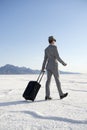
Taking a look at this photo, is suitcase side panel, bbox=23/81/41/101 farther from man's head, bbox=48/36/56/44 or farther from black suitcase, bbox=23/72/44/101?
man's head, bbox=48/36/56/44

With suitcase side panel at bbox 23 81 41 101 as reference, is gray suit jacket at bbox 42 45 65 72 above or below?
above

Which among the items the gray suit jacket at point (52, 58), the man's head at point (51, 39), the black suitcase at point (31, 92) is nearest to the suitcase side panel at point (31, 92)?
the black suitcase at point (31, 92)

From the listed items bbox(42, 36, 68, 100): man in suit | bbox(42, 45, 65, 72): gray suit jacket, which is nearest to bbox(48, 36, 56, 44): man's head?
bbox(42, 36, 68, 100): man in suit

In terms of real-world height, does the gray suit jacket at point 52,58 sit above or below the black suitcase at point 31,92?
above

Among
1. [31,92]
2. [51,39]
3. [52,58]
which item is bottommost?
[31,92]

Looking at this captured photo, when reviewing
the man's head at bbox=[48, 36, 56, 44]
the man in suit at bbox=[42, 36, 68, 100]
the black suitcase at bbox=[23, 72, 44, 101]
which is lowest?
the black suitcase at bbox=[23, 72, 44, 101]

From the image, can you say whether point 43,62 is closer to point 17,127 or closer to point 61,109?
point 61,109

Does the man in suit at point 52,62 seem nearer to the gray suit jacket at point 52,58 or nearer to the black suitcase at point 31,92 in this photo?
the gray suit jacket at point 52,58

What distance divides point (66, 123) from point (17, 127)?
0.90 meters

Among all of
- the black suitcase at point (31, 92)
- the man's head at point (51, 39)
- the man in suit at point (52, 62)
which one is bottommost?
the black suitcase at point (31, 92)

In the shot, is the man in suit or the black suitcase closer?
the black suitcase

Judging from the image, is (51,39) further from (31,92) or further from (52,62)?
(31,92)

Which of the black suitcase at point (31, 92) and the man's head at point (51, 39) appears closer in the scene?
the black suitcase at point (31, 92)

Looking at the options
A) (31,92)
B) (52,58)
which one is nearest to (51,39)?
(52,58)
